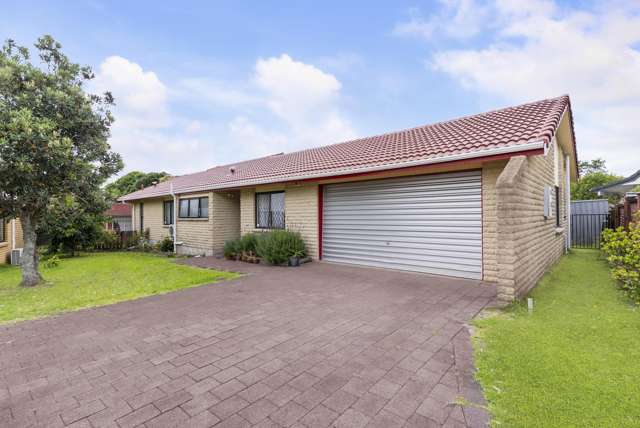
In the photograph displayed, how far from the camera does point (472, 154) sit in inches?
240

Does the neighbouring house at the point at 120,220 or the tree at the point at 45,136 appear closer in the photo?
the tree at the point at 45,136

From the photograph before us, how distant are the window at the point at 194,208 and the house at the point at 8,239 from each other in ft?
21.9

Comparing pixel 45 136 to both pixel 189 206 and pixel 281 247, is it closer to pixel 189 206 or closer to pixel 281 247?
pixel 281 247

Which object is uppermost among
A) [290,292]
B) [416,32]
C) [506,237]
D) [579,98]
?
[416,32]

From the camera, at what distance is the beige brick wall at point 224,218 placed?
41.4 feet

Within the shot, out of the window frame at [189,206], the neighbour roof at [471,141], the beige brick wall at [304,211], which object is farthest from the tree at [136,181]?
the neighbour roof at [471,141]

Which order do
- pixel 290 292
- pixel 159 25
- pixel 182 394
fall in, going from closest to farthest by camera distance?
1. pixel 182 394
2. pixel 290 292
3. pixel 159 25

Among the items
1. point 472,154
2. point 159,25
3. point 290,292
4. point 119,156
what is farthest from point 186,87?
point 472,154

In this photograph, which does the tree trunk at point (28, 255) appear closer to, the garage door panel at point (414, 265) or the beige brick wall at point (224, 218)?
the beige brick wall at point (224, 218)

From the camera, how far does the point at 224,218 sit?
12.9m

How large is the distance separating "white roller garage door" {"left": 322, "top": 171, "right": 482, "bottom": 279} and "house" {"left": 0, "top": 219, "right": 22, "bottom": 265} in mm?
13655

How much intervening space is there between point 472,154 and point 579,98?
1095cm

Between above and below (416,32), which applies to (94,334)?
below

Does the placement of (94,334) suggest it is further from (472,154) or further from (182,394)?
(472,154)
